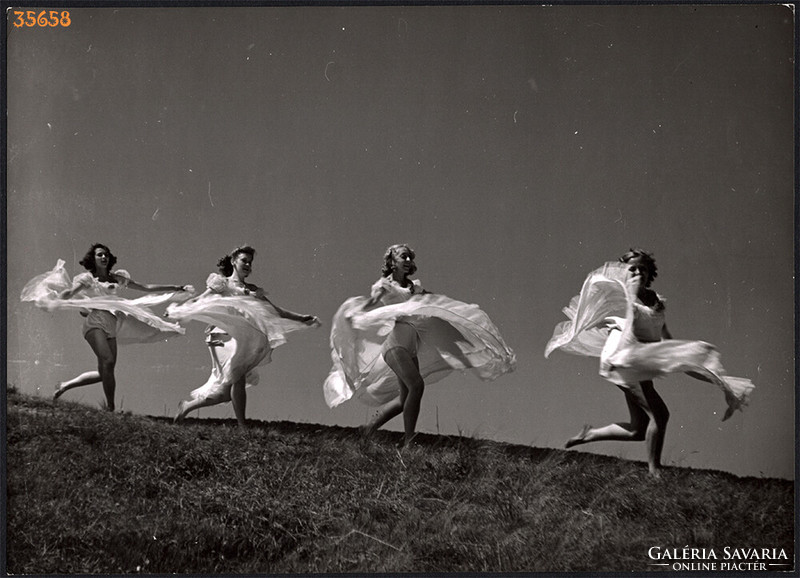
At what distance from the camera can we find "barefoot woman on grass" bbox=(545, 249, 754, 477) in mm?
8742

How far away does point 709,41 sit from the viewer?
29.9 ft

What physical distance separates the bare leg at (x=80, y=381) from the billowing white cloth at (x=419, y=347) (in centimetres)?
173

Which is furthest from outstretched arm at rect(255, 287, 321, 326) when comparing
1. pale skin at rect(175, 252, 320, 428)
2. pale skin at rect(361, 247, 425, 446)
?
pale skin at rect(361, 247, 425, 446)

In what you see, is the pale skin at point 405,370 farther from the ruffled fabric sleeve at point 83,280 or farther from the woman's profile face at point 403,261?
the ruffled fabric sleeve at point 83,280

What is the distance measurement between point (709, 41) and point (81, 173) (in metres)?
4.80

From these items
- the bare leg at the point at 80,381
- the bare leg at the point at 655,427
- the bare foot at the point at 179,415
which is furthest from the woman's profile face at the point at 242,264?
the bare leg at the point at 655,427

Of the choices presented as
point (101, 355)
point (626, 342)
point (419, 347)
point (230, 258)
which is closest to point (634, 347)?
point (626, 342)

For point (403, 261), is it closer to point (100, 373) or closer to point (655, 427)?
point (655, 427)

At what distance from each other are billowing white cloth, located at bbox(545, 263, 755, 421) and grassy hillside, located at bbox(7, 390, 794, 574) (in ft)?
2.21

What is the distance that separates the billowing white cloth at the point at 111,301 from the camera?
8.99 m

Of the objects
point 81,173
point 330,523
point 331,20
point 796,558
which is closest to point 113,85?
point 81,173

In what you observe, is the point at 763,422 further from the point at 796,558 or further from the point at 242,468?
the point at 242,468

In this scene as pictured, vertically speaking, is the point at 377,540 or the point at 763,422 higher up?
the point at 763,422

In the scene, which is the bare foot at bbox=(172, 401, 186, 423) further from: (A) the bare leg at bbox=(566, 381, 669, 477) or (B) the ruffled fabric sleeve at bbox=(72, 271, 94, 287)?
(A) the bare leg at bbox=(566, 381, 669, 477)
